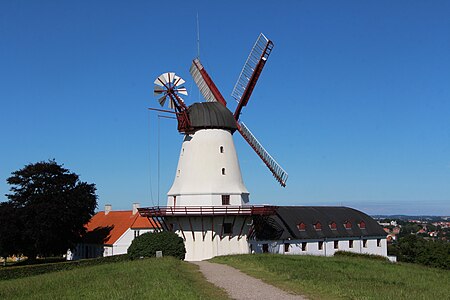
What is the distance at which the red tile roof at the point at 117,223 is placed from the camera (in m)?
50.3

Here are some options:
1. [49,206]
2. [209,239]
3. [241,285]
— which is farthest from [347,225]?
[241,285]

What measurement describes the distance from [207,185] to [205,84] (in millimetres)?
8459

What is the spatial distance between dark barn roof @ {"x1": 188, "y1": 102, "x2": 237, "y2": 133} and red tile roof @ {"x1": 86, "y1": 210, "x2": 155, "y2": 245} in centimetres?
1655

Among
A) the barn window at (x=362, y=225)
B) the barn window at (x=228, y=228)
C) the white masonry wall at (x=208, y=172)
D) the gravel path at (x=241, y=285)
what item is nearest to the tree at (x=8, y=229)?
the white masonry wall at (x=208, y=172)

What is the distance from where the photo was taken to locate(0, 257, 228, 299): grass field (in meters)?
16.7

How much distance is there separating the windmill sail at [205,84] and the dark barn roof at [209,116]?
1489mm

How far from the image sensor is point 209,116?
35.5 m

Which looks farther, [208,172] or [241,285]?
[208,172]

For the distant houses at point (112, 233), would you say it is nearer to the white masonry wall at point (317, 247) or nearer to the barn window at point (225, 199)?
the white masonry wall at point (317, 247)

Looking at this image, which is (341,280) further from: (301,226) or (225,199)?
(301,226)

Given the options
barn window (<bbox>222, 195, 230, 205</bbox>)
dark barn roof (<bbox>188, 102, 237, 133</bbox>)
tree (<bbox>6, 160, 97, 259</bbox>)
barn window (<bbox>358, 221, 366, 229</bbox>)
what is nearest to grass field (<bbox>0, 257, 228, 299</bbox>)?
barn window (<bbox>222, 195, 230, 205</bbox>)

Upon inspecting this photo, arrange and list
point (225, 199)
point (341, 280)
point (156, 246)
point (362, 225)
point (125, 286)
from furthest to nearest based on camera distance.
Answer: point (362, 225)
point (225, 199)
point (156, 246)
point (341, 280)
point (125, 286)

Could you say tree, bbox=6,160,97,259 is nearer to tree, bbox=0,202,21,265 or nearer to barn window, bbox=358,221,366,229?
tree, bbox=0,202,21,265

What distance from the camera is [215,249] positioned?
34344mm
